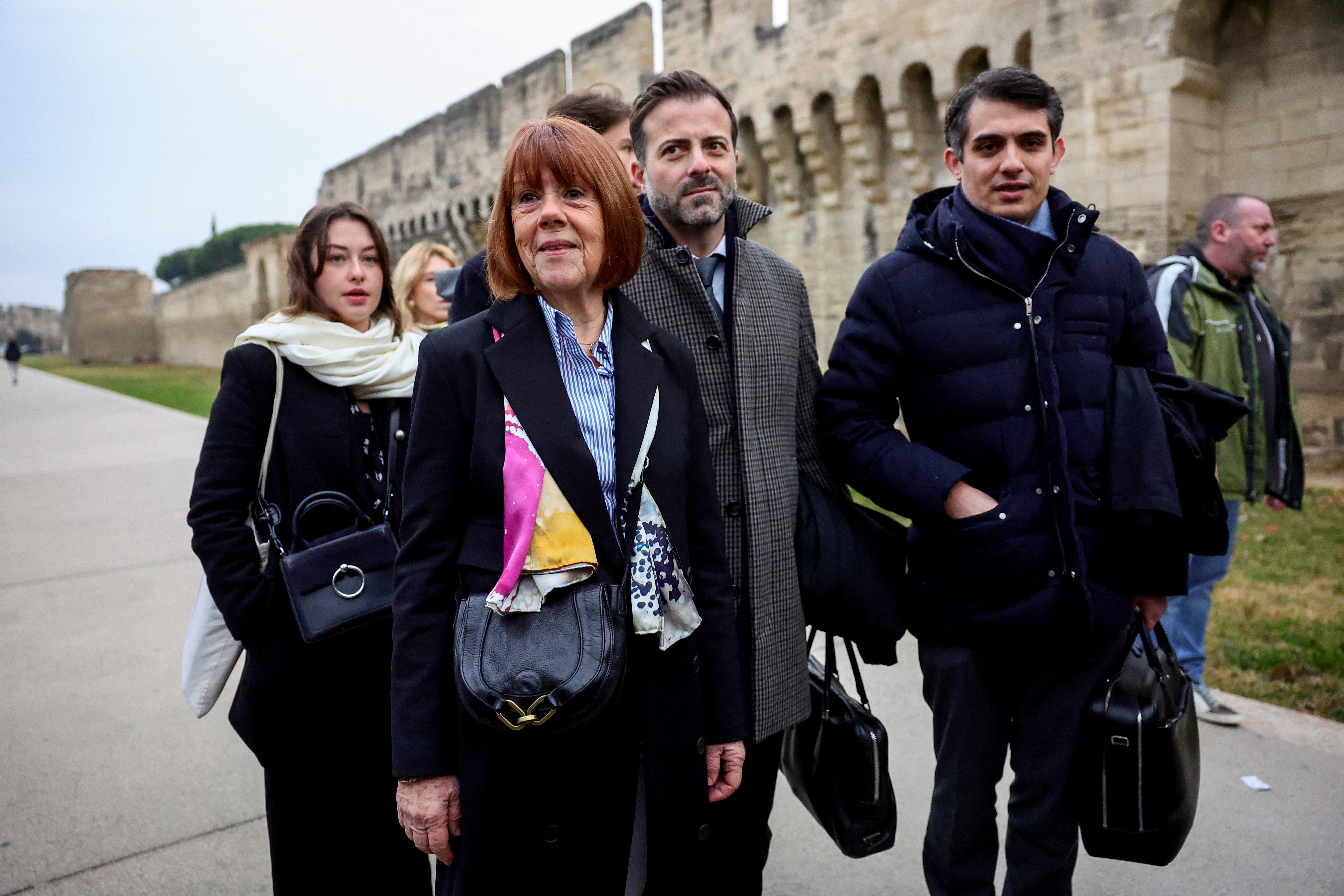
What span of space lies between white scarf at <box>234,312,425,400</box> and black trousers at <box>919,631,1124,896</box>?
1427mm

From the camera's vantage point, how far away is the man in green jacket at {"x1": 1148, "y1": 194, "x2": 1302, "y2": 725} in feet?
12.4

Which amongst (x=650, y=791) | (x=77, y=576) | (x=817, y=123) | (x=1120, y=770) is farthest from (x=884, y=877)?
(x=817, y=123)

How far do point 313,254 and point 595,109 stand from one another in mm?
826

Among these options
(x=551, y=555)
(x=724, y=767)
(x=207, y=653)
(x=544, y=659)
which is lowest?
(x=724, y=767)

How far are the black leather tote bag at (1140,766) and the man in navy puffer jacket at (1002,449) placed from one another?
81mm

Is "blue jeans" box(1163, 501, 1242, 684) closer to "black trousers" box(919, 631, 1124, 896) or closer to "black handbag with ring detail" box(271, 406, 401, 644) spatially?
"black trousers" box(919, 631, 1124, 896)

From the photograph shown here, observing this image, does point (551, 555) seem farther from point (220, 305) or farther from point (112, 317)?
point (112, 317)

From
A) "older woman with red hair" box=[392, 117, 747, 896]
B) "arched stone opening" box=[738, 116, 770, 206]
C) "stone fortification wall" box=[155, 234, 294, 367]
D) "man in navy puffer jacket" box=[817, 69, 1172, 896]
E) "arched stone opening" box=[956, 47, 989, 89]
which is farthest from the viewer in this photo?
"stone fortification wall" box=[155, 234, 294, 367]

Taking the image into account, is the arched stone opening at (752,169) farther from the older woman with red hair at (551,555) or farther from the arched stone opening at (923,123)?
the older woman with red hair at (551,555)

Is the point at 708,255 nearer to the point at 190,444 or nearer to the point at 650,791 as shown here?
the point at 650,791

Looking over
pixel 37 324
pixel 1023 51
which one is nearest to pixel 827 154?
pixel 1023 51

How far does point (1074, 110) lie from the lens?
27.9 ft

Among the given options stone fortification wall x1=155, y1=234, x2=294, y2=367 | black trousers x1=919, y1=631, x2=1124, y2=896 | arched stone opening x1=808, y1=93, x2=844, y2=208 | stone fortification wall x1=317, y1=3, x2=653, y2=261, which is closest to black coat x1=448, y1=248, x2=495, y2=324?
black trousers x1=919, y1=631, x2=1124, y2=896

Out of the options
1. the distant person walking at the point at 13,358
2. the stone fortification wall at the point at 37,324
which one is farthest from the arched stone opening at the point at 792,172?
the stone fortification wall at the point at 37,324
